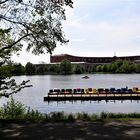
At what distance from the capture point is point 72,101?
63.7 m

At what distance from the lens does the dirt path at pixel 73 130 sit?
12.2m

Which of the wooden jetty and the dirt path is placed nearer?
the dirt path

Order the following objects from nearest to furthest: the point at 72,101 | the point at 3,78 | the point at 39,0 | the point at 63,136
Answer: the point at 63,136, the point at 3,78, the point at 39,0, the point at 72,101

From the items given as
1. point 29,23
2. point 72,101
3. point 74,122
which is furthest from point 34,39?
point 72,101

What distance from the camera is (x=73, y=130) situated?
13.3m

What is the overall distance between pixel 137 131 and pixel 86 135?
2.00m

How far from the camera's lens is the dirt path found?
12170 mm

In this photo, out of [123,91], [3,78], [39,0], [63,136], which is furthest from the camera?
[123,91]

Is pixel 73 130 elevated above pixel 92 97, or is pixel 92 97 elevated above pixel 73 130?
pixel 73 130

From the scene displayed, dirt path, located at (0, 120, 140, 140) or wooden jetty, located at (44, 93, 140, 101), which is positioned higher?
dirt path, located at (0, 120, 140, 140)

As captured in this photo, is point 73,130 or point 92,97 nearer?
point 73,130

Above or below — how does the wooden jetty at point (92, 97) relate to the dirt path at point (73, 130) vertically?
below

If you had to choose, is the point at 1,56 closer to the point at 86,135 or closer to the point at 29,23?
the point at 29,23

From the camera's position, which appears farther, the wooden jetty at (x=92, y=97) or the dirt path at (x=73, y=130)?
the wooden jetty at (x=92, y=97)
